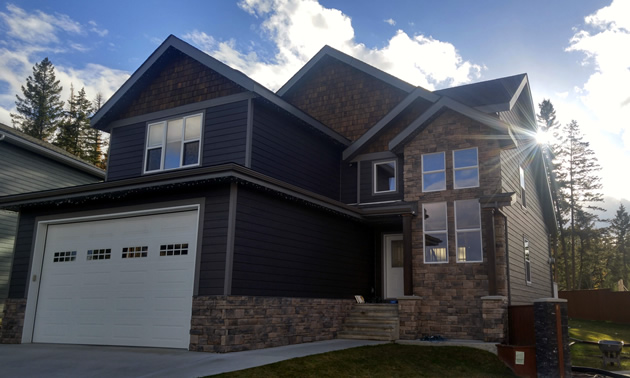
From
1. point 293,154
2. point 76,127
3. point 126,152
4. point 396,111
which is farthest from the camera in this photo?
point 76,127

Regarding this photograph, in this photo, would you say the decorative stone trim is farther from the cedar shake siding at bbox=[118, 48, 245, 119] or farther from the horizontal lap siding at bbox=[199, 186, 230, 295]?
the cedar shake siding at bbox=[118, 48, 245, 119]

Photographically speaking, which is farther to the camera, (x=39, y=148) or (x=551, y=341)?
(x=39, y=148)

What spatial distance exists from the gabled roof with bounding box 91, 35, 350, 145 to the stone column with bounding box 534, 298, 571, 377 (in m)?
7.96

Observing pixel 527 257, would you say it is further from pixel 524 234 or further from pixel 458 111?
pixel 458 111

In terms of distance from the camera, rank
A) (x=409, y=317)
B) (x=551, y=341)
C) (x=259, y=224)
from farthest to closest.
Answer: (x=409, y=317), (x=259, y=224), (x=551, y=341)

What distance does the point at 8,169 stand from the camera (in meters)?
18.5

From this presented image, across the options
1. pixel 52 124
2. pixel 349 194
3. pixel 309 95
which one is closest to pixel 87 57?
pixel 309 95

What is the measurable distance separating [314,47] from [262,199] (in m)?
10.2

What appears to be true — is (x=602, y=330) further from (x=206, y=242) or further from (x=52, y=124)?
(x=52, y=124)

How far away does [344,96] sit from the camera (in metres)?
19.1

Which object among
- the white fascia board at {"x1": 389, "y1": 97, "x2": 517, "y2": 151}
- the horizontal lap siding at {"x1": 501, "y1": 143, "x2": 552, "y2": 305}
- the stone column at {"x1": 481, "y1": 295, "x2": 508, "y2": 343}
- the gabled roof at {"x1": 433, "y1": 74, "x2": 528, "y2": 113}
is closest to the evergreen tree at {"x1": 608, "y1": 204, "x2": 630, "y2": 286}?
the horizontal lap siding at {"x1": 501, "y1": 143, "x2": 552, "y2": 305}

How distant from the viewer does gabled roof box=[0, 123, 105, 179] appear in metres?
18.3

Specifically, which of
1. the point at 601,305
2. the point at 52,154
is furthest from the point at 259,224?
the point at 601,305

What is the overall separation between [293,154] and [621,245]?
62701mm
